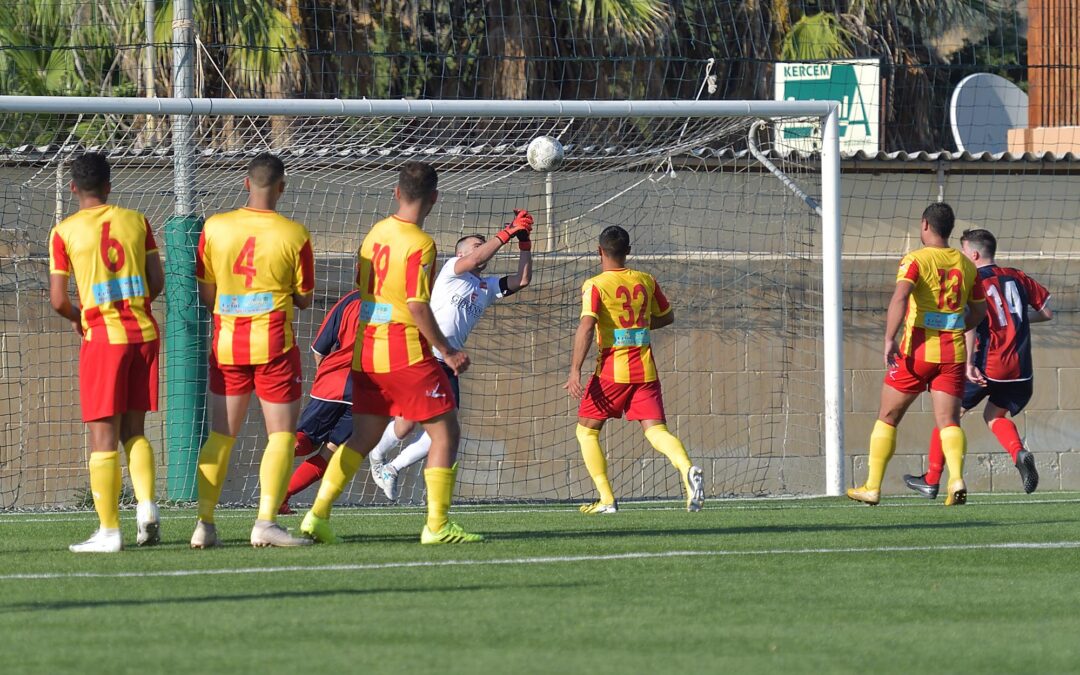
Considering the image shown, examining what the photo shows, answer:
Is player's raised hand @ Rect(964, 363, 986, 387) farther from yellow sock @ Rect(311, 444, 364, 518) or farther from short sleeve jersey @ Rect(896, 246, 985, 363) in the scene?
yellow sock @ Rect(311, 444, 364, 518)

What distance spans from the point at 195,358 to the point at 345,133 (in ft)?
7.25

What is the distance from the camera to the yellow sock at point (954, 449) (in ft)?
33.7

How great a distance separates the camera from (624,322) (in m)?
10.1

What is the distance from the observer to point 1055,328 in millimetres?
14969

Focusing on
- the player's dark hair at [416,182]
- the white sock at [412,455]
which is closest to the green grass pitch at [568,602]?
the player's dark hair at [416,182]

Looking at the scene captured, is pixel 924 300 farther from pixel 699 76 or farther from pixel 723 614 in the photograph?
pixel 699 76

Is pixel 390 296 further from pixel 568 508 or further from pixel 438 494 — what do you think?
pixel 568 508

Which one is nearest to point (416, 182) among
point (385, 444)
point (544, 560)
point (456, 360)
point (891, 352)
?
point (456, 360)

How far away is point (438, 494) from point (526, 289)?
642 cm

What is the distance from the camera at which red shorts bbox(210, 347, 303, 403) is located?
7387mm

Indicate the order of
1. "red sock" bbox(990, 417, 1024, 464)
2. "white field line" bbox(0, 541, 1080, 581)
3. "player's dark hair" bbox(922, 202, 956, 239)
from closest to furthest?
"white field line" bbox(0, 541, 1080, 581), "player's dark hair" bbox(922, 202, 956, 239), "red sock" bbox(990, 417, 1024, 464)

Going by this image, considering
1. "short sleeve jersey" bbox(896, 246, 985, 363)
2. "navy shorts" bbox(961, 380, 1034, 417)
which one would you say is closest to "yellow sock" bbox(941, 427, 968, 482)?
"short sleeve jersey" bbox(896, 246, 985, 363)

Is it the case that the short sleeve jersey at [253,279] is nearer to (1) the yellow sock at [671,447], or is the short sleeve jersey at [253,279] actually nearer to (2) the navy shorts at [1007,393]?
(1) the yellow sock at [671,447]

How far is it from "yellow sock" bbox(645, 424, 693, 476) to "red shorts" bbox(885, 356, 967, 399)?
1603 mm
